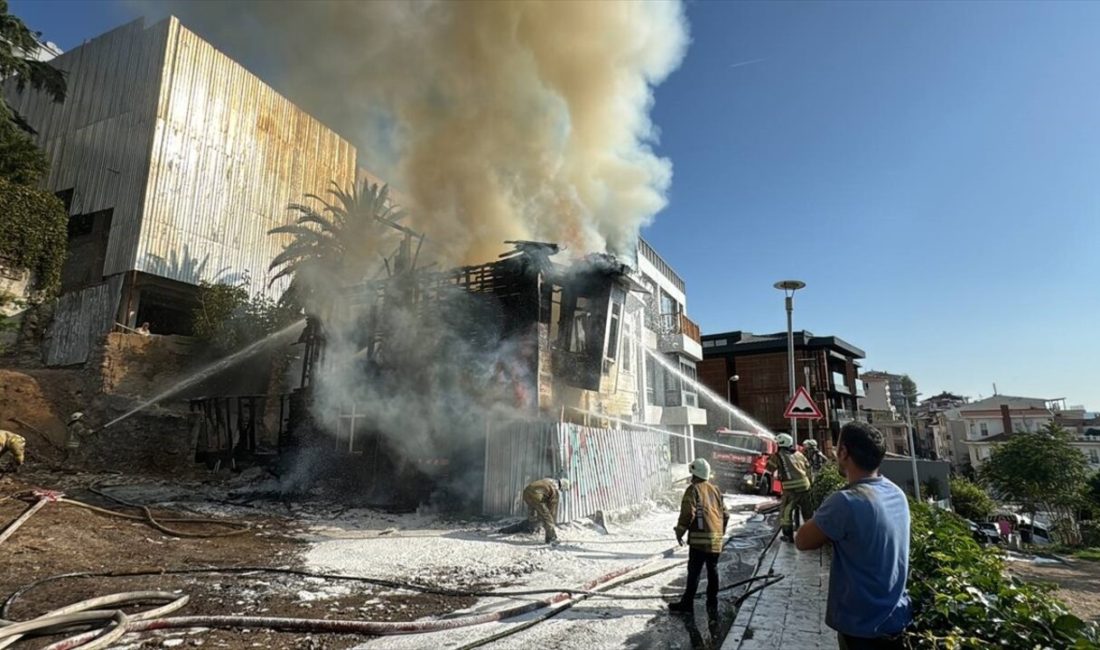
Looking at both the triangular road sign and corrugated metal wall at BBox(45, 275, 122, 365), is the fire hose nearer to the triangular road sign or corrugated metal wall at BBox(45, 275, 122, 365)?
the triangular road sign

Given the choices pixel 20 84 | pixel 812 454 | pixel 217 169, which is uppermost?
pixel 20 84

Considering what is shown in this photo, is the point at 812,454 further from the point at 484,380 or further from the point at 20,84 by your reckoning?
the point at 20,84

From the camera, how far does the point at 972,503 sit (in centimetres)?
2614

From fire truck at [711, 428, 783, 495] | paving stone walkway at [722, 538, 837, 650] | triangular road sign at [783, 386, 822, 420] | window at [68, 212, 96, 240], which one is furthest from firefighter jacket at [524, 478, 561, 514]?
window at [68, 212, 96, 240]

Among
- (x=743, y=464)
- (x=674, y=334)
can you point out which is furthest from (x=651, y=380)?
(x=743, y=464)

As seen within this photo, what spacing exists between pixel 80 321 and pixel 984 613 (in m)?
26.0

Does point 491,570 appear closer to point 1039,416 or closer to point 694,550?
point 694,550

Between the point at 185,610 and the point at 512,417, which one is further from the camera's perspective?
the point at 512,417

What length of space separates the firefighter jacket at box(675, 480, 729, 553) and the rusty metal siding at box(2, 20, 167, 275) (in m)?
22.0

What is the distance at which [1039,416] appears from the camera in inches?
2482

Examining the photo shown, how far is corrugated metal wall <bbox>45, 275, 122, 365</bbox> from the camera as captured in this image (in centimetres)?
1962

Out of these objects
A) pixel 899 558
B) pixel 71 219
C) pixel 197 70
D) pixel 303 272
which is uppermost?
pixel 197 70

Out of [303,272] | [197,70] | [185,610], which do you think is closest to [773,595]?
[185,610]

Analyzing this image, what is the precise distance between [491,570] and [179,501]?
807 cm
